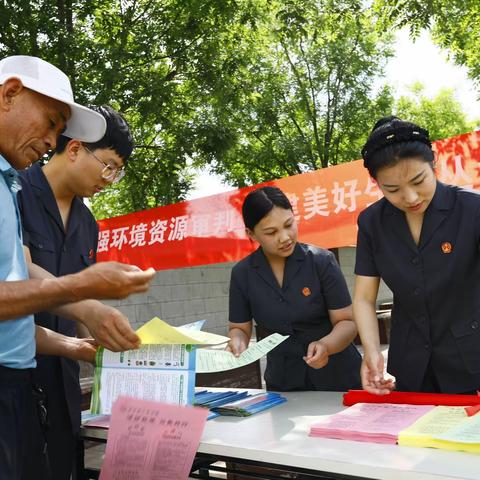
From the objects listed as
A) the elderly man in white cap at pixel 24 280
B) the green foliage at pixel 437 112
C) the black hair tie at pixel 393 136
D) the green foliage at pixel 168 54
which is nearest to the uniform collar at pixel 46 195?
the elderly man in white cap at pixel 24 280

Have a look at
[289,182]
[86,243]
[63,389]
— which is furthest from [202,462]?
[289,182]

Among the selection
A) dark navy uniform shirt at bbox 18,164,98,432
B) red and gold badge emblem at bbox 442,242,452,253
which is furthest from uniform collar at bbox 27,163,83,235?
red and gold badge emblem at bbox 442,242,452,253

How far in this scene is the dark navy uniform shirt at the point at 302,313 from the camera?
7.48 feet

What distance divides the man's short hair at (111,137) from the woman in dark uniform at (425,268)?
0.87 m

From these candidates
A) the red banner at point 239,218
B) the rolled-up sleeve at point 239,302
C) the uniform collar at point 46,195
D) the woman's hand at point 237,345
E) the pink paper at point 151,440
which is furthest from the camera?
the red banner at point 239,218

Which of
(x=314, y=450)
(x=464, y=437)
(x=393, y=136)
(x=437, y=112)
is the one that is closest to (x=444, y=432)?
(x=464, y=437)

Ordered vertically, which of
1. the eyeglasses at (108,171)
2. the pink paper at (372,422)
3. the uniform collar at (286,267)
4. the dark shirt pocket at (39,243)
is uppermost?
the eyeglasses at (108,171)

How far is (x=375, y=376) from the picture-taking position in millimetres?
1728

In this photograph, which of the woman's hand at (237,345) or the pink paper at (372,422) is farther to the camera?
the woman's hand at (237,345)

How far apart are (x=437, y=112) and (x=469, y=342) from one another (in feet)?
59.2

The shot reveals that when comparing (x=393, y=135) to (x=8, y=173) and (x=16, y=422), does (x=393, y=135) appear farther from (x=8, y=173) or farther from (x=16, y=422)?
(x=16, y=422)

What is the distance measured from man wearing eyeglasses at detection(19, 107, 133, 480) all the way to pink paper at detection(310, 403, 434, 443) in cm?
63

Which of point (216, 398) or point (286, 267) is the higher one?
point (286, 267)

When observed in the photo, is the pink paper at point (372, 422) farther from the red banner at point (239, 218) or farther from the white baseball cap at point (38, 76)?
the red banner at point (239, 218)
